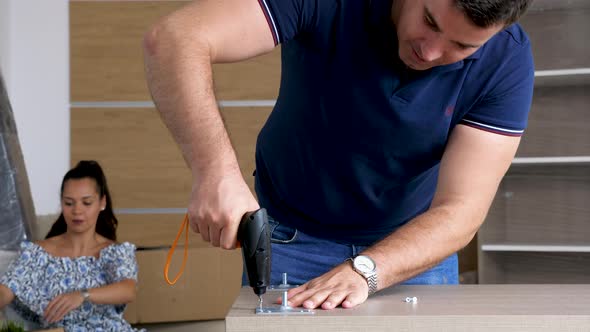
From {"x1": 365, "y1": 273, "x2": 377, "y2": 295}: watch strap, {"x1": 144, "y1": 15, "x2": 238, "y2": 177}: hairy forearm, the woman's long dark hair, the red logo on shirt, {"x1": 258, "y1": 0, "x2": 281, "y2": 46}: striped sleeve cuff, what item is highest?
{"x1": 258, "y1": 0, "x2": 281, "y2": 46}: striped sleeve cuff

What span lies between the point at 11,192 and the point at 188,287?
2.76 feet

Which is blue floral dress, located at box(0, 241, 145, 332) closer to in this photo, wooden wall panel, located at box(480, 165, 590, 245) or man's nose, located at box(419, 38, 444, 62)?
wooden wall panel, located at box(480, 165, 590, 245)

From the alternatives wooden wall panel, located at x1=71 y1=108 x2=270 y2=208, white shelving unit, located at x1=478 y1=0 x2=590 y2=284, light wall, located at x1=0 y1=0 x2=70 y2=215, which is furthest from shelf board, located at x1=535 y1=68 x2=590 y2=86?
light wall, located at x1=0 y1=0 x2=70 y2=215

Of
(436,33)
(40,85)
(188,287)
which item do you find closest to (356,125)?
(436,33)

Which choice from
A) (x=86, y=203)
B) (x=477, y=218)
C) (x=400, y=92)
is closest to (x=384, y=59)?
(x=400, y=92)

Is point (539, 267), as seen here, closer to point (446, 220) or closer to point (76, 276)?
point (76, 276)

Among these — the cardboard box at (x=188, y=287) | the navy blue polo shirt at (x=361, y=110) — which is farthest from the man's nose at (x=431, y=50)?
the cardboard box at (x=188, y=287)

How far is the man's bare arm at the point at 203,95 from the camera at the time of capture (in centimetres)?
114

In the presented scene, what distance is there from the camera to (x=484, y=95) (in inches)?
60.9

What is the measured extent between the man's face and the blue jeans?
0.45 metres

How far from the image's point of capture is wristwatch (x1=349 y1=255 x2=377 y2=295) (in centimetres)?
132

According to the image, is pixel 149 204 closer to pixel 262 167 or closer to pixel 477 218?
pixel 262 167

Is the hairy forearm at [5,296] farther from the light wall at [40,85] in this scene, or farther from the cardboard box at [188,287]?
the light wall at [40,85]

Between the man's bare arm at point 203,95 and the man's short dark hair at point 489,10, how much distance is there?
1.06 ft
